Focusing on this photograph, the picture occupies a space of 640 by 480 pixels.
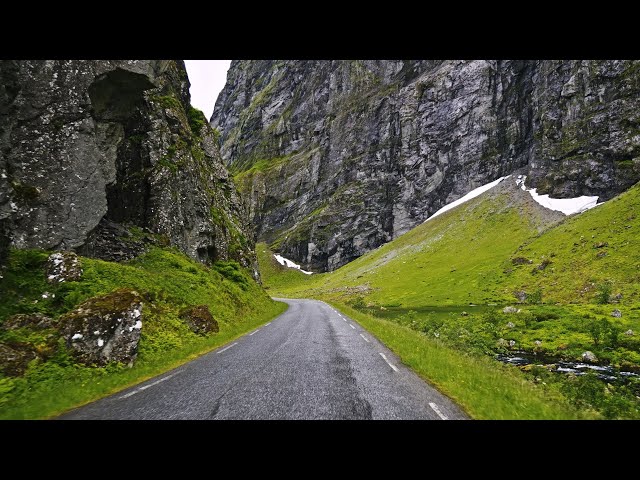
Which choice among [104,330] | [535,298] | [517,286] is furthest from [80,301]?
[517,286]

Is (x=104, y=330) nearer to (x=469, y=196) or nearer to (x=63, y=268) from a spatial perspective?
(x=63, y=268)

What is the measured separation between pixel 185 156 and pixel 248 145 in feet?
530

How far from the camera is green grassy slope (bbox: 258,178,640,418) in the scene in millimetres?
18797

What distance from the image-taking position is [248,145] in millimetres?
184375

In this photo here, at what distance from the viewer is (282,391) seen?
830cm

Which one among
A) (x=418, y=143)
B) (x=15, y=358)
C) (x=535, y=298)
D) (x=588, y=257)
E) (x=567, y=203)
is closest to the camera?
(x=15, y=358)

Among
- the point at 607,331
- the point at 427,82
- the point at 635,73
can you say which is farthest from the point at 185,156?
the point at 427,82

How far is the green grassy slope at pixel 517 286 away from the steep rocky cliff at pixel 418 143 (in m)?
12.8

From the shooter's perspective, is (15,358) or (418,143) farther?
(418,143)

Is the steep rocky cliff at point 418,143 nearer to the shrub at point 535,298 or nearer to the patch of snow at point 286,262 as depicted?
the patch of snow at point 286,262

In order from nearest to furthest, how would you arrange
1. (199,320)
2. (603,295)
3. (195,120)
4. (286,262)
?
(199,320), (603,295), (195,120), (286,262)

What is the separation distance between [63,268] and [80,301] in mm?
2271
